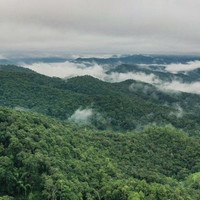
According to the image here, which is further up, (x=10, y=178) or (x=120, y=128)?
(x=10, y=178)

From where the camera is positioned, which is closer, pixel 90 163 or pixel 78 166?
pixel 78 166

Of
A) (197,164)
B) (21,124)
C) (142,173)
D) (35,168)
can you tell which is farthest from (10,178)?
(197,164)

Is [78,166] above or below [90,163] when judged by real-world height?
above

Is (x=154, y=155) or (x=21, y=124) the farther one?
(x=154, y=155)

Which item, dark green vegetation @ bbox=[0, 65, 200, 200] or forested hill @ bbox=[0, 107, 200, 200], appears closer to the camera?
forested hill @ bbox=[0, 107, 200, 200]

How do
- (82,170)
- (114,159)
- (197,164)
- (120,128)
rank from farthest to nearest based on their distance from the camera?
(120,128), (197,164), (114,159), (82,170)

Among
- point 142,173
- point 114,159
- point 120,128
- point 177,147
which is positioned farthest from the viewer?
point 120,128

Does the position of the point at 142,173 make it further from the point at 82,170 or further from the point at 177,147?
the point at 177,147

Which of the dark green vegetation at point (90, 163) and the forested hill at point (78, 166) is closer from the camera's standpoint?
the forested hill at point (78, 166)
